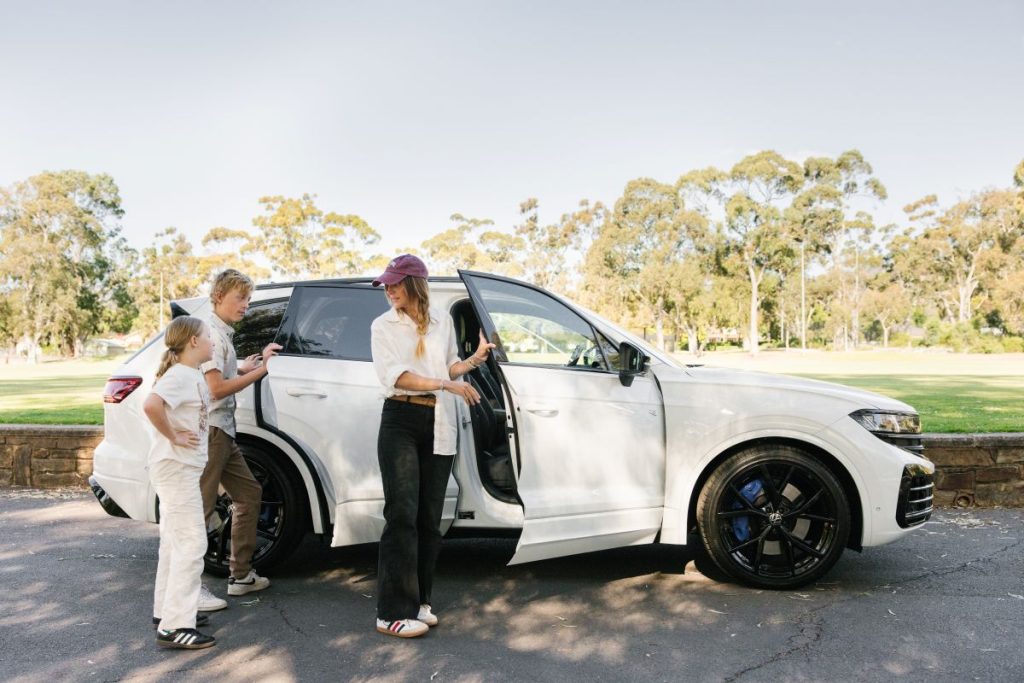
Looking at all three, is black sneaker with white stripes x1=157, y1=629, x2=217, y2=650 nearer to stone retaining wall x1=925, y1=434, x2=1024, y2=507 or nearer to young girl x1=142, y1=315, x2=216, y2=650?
young girl x1=142, y1=315, x2=216, y2=650

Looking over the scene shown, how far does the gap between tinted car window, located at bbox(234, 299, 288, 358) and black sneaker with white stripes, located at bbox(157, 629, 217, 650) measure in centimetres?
186

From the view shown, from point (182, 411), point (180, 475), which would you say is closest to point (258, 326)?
point (182, 411)

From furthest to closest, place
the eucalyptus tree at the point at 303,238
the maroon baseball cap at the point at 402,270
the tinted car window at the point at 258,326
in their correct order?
1. the eucalyptus tree at the point at 303,238
2. the tinted car window at the point at 258,326
3. the maroon baseball cap at the point at 402,270

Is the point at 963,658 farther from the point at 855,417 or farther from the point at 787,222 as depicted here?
the point at 787,222

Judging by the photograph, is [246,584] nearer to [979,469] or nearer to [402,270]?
[402,270]

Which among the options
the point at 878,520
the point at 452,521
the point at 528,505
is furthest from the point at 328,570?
the point at 878,520

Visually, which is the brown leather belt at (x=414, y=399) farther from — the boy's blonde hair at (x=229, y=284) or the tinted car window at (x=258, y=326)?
the tinted car window at (x=258, y=326)

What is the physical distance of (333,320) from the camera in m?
5.05

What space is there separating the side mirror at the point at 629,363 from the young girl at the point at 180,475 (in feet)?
7.29

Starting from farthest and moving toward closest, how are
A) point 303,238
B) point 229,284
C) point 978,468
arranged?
point 303,238 → point 978,468 → point 229,284

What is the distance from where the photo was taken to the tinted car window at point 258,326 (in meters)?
5.15

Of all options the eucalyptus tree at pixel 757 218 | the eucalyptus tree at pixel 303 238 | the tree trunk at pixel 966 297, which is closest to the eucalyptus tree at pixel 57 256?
the eucalyptus tree at pixel 303 238

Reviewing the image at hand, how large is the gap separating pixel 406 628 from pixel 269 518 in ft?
4.99

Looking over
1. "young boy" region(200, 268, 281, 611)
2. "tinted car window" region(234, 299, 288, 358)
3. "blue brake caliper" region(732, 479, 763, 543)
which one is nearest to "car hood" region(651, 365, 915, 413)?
"blue brake caliper" region(732, 479, 763, 543)
